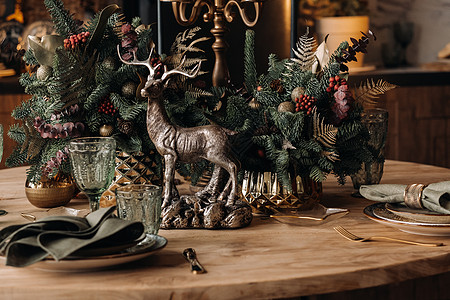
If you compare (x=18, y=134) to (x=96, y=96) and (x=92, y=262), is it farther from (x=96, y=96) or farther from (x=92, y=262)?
(x=92, y=262)

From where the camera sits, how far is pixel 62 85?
52.1 inches

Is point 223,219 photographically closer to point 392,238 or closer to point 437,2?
point 392,238

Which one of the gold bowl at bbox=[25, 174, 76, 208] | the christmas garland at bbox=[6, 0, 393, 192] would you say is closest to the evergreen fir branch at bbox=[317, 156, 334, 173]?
the christmas garland at bbox=[6, 0, 393, 192]

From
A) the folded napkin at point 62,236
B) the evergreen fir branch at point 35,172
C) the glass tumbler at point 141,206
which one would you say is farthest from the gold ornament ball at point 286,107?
the evergreen fir branch at point 35,172

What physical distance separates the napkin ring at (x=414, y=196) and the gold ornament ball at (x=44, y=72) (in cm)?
79

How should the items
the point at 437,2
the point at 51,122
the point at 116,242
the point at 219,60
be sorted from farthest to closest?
the point at 437,2
the point at 219,60
the point at 51,122
the point at 116,242

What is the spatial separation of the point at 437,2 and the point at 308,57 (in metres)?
3.05

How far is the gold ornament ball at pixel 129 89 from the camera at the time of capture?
136 cm

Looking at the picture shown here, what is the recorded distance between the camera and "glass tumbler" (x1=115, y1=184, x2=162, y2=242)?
1.10 meters

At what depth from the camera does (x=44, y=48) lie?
1.37m

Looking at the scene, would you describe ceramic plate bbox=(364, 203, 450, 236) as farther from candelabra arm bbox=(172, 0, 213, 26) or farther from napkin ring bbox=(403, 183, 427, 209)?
candelabra arm bbox=(172, 0, 213, 26)

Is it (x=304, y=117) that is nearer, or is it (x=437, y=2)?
(x=304, y=117)

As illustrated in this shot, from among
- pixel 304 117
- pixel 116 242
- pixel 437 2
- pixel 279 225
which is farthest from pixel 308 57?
pixel 437 2

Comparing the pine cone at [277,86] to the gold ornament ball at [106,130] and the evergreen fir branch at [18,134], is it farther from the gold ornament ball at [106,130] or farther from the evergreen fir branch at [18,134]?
the evergreen fir branch at [18,134]
